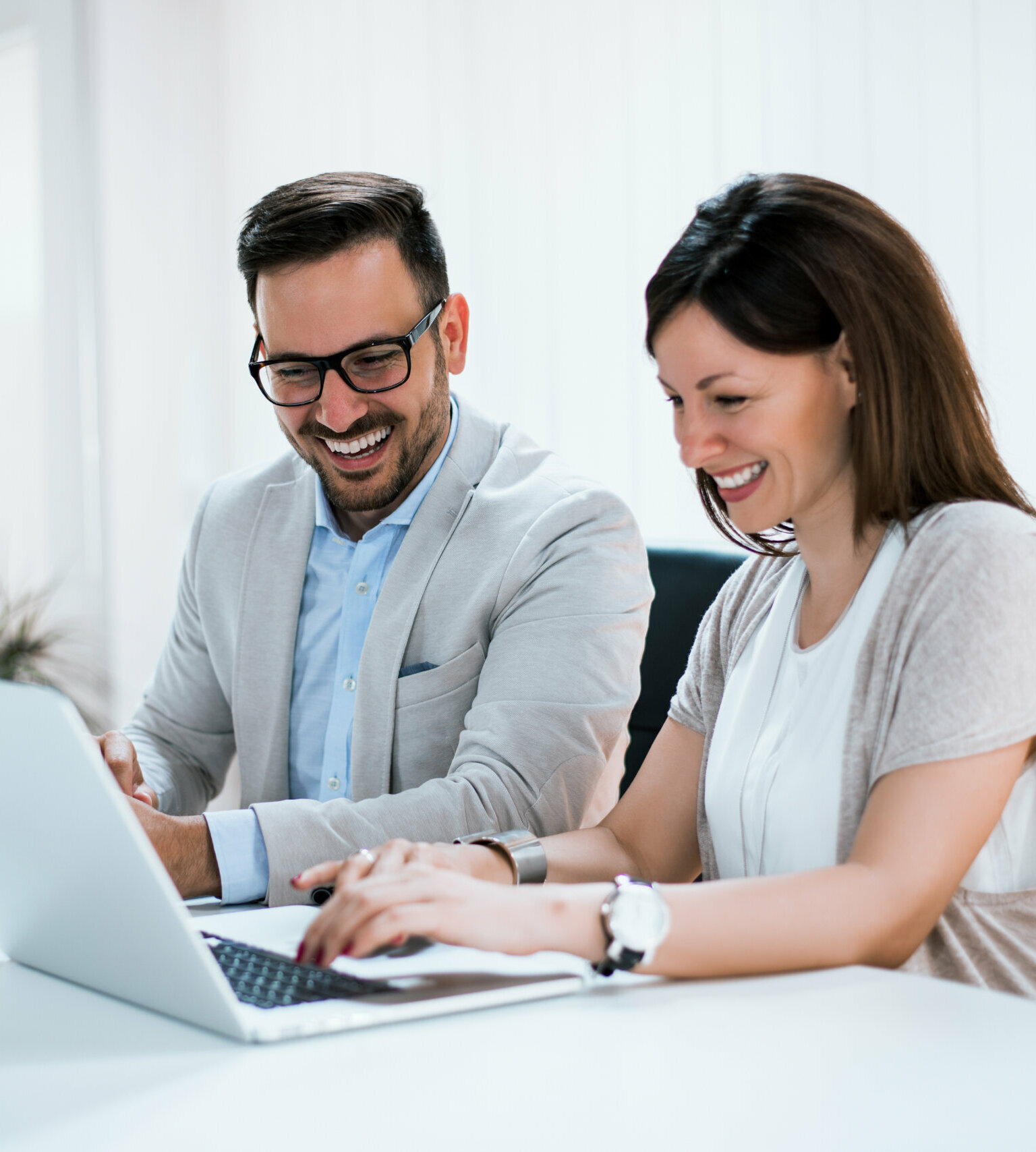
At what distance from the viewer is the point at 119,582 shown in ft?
11.9

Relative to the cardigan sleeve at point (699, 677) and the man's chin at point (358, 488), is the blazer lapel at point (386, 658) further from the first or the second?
the cardigan sleeve at point (699, 677)

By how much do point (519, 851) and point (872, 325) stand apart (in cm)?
60

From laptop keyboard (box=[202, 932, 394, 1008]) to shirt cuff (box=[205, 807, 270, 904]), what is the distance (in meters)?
0.35

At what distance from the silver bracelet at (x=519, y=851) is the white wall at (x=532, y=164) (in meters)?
1.25

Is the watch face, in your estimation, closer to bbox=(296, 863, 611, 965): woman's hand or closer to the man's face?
bbox=(296, 863, 611, 965): woman's hand

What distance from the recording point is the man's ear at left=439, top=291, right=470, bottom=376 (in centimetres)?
180

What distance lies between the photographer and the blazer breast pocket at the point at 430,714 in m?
1.64

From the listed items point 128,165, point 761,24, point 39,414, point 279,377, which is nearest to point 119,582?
point 39,414

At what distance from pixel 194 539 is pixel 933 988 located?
1.38m

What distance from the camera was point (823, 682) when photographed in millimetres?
1177

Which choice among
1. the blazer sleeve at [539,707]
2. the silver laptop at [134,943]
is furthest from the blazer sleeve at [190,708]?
the silver laptop at [134,943]

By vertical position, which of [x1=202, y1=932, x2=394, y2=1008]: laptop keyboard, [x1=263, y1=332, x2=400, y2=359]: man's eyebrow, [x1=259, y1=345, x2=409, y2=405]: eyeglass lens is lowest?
[x1=202, y1=932, x2=394, y2=1008]: laptop keyboard

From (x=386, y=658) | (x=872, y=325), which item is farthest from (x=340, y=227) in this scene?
(x=872, y=325)

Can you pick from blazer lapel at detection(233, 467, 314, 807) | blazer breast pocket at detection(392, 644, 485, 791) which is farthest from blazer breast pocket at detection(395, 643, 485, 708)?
blazer lapel at detection(233, 467, 314, 807)
